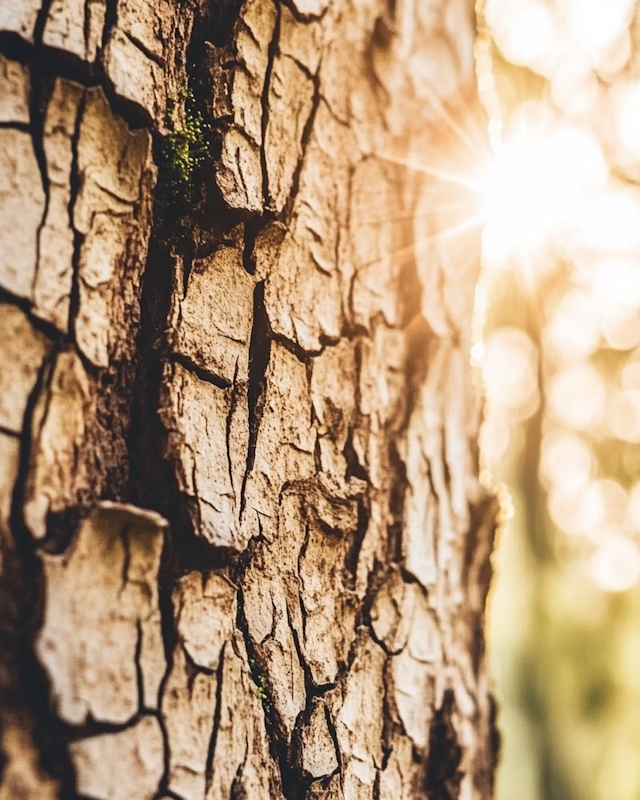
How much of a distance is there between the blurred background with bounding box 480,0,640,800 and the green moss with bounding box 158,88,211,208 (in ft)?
11.1

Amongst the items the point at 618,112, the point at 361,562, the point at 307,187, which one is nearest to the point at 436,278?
the point at 307,187

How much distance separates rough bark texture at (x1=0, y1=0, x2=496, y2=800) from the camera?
53 cm

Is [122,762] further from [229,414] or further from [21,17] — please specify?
[21,17]

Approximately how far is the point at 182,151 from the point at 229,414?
0.79 feet

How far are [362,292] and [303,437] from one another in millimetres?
199

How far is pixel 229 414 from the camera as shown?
66 cm

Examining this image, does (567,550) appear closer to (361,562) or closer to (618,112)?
(618,112)

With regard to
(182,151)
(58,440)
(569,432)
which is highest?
(569,432)

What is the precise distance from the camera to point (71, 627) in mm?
513

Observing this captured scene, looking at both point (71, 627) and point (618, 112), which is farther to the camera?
point (618, 112)

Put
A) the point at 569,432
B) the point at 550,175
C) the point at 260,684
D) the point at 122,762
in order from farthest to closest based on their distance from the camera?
1. the point at 569,432
2. the point at 550,175
3. the point at 260,684
4. the point at 122,762

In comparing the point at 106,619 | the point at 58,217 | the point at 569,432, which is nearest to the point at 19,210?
the point at 58,217

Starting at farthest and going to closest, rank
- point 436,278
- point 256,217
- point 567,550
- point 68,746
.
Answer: point 567,550
point 436,278
point 256,217
point 68,746

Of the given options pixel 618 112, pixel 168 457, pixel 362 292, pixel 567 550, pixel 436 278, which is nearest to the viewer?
pixel 168 457
